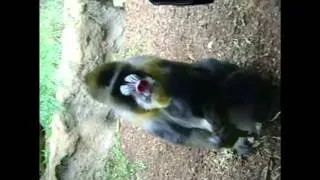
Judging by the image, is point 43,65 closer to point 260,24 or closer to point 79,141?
point 79,141

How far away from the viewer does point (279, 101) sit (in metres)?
1.20

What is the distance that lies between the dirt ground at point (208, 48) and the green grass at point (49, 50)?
15 cm

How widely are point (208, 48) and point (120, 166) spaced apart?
12.2 inches

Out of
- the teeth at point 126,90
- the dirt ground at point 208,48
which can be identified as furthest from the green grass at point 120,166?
the teeth at point 126,90

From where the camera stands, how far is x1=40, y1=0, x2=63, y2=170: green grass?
127 cm

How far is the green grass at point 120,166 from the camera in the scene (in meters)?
1.26

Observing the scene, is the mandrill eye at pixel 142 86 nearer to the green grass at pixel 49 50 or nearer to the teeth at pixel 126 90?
the teeth at pixel 126 90

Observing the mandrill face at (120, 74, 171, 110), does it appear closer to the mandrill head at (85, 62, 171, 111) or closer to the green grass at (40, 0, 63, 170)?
the mandrill head at (85, 62, 171, 111)

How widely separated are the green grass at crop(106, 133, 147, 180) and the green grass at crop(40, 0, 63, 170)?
0.51 ft

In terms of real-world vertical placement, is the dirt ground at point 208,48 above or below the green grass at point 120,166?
above

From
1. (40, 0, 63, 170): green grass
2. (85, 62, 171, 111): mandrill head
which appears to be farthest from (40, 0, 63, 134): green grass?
(85, 62, 171, 111): mandrill head

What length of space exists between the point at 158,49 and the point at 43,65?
25 cm

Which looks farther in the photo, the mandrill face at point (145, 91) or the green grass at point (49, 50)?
the green grass at point (49, 50)

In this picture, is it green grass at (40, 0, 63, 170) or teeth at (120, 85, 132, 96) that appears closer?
teeth at (120, 85, 132, 96)
